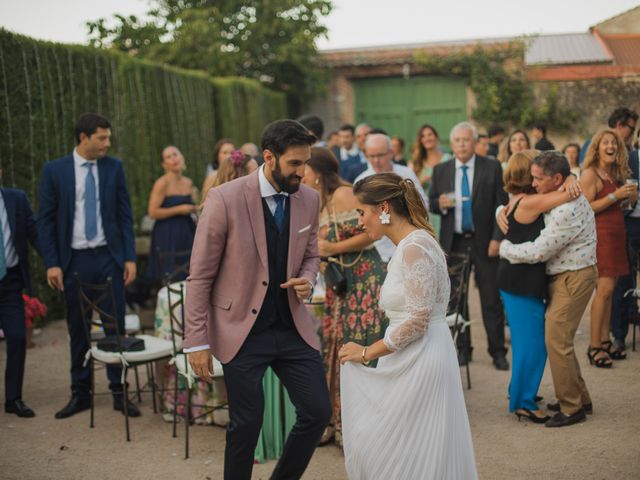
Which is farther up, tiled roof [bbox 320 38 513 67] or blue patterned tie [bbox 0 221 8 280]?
tiled roof [bbox 320 38 513 67]

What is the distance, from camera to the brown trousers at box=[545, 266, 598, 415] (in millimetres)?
5395

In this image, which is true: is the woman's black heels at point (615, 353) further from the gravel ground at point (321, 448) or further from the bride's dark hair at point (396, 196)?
the bride's dark hair at point (396, 196)

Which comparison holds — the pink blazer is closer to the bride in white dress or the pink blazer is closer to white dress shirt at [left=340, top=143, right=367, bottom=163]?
the bride in white dress

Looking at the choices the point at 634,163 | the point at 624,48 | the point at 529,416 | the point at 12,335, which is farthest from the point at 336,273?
the point at 624,48

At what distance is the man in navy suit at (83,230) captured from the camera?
6094 millimetres

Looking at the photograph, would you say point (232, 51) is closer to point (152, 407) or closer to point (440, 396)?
point (152, 407)

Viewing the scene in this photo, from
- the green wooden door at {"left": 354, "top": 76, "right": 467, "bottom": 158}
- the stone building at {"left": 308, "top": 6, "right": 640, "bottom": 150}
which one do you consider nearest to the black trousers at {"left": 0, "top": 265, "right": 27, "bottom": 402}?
the stone building at {"left": 308, "top": 6, "right": 640, "bottom": 150}

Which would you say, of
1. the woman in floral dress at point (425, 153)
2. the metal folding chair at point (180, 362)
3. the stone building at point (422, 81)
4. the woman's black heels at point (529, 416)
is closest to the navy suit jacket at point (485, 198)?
the woman's black heels at point (529, 416)

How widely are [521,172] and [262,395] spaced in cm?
Result: 275

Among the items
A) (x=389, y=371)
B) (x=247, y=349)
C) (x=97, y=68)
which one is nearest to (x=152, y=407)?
(x=247, y=349)

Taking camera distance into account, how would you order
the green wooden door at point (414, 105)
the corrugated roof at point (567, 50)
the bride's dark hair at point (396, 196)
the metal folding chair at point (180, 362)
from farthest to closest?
the corrugated roof at point (567, 50)
the green wooden door at point (414, 105)
the metal folding chair at point (180, 362)
the bride's dark hair at point (396, 196)

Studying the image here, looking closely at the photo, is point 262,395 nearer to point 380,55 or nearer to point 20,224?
point 20,224

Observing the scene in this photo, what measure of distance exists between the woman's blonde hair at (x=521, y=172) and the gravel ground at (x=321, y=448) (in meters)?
1.73

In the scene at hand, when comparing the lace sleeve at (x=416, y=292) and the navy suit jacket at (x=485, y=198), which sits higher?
the navy suit jacket at (x=485, y=198)
